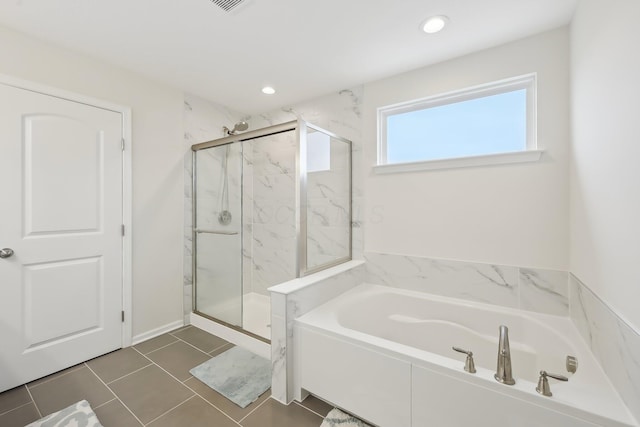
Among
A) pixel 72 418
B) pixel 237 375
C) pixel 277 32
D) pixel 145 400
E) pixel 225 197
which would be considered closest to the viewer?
pixel 72 418

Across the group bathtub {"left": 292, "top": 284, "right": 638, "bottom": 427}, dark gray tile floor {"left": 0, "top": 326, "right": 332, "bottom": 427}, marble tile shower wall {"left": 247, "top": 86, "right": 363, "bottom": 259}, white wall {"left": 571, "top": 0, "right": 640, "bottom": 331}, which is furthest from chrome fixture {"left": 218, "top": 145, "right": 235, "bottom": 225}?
white wall {"left": 571, "top": 0, "right": 640, "bottom": 331}

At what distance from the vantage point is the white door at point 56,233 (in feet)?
5.56

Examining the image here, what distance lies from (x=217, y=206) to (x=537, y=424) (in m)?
2.62

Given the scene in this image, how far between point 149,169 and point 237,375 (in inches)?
73.6

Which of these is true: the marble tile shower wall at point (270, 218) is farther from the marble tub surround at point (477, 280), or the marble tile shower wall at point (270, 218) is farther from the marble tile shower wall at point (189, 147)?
the marble tub surround at point (477, 280)

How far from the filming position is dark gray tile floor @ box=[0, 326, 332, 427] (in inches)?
57.8

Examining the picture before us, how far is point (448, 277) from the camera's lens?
6.84 feet

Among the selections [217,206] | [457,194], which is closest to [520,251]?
[457,194]

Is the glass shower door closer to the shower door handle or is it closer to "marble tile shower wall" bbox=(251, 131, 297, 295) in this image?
the shower door handle

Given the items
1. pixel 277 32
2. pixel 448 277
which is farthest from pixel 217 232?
pixel 448 277

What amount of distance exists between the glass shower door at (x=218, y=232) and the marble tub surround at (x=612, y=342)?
2.34 m

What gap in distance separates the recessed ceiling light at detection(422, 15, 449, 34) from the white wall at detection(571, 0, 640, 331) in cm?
68

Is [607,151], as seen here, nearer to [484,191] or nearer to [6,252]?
[484,191]

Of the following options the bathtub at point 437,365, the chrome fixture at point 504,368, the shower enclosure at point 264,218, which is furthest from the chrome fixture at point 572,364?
the shower enclosure at point 264,218
